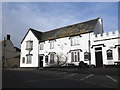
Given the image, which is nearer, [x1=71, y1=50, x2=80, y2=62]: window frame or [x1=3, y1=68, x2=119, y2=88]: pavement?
[x1=3, y1=68, x2=119, y2=88]: pavement

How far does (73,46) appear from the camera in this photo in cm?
3044

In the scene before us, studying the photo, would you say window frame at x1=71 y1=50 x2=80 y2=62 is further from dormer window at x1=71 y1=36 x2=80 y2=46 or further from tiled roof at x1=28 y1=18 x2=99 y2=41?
tiled roof at x1=28 y1=18 x2=99 y2=41

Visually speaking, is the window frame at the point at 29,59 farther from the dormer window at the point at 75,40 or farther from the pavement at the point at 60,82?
the pavement at the point at 60,82

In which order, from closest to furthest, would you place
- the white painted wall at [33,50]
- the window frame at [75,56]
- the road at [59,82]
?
the road at [59,82], the window frame at [75,56], the white painted wall at [33,50]

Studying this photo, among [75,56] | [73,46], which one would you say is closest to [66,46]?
[73,46]

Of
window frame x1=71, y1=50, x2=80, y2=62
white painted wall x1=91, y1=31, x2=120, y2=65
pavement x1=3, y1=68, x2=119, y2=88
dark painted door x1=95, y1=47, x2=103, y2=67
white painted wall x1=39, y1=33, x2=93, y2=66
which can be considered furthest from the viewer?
window frame x1=71, y1=50, x2=80, y2=62

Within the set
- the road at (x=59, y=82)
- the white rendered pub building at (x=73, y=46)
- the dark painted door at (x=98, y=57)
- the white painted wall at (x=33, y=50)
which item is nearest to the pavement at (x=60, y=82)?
the road at (x=59, y=82)

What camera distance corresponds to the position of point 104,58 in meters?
25.6

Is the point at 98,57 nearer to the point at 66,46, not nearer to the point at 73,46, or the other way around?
the point at 73,46

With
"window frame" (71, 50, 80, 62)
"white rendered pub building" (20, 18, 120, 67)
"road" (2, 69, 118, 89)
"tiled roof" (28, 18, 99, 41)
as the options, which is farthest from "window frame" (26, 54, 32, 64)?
"road" (2, 69, 118, 89)

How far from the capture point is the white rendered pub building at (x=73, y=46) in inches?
1006

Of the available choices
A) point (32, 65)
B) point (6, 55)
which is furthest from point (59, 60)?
point (6, 55)

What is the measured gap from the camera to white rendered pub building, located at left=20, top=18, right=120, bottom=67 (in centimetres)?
2555

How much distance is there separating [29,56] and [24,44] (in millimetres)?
4155
